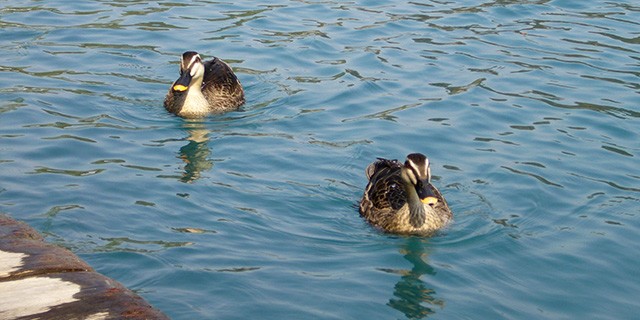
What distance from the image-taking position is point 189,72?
13.6 metres

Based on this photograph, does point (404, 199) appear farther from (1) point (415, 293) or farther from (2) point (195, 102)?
(2) point (195, 102)

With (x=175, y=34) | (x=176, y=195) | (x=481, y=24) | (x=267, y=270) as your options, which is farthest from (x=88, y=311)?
(x=481, y=24)

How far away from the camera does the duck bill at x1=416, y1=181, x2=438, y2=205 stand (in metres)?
9.43

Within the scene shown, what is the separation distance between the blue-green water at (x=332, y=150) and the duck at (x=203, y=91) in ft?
0.69

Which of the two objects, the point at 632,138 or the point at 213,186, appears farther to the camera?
the point at 632,138

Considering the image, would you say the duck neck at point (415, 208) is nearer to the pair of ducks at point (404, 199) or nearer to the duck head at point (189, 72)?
the pair of ducks at point (404, 199)

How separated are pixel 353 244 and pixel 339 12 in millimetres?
8958

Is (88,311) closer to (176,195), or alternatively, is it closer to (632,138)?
(176,195)

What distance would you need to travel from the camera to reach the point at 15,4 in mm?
18312

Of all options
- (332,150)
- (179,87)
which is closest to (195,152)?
(179,87)

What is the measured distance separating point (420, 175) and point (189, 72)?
4670 millimetres

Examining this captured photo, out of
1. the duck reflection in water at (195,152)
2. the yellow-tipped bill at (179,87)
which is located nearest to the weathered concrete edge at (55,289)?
the duck reflection in water at (195,152)

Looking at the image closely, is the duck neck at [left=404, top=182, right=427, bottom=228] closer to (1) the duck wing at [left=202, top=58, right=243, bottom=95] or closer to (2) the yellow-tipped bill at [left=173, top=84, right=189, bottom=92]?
(2) the yellow-tipped bill at [left=173, top=84, right=189, bottom=92]

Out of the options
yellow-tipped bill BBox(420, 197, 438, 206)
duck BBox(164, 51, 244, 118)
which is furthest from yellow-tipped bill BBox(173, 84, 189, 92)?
yellow-tipped bill BBox(420, 197, 438, 206)
